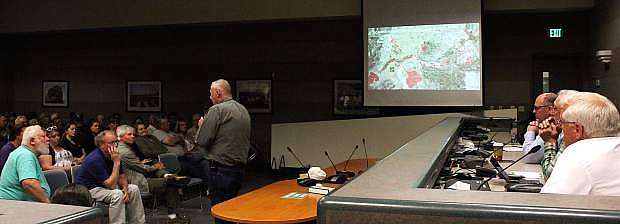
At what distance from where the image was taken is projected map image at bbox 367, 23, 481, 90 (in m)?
8.20

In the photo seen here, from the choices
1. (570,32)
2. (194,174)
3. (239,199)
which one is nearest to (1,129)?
(194,174)

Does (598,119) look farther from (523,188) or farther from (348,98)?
(348,98)

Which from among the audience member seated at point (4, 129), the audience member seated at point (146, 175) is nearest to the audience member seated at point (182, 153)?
the audience member seated at point (146, 175)

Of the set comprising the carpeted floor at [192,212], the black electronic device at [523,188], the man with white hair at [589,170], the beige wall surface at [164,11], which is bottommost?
the carpeted floor at [192,212]

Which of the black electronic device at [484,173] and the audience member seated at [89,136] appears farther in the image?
the audience member seated at [89,136]

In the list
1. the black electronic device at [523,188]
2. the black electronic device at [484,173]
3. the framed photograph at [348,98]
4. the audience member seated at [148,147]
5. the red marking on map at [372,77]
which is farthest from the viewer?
the framed photograph at [348,98]

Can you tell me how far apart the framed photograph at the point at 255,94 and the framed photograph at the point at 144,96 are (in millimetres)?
1869

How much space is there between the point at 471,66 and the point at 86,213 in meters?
7.64

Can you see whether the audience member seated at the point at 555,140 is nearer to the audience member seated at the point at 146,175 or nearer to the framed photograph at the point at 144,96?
the audience member seated at the point at 146,175

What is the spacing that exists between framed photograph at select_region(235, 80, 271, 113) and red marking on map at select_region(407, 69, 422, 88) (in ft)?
10.3

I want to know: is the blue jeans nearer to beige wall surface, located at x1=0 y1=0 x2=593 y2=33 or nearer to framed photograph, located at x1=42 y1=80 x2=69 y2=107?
beige wall surface, located at x1=0 y1=0 x2=593 y2=33

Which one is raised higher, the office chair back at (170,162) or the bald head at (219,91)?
the bald head at (219,91)

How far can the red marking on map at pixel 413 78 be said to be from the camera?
8.55 meters

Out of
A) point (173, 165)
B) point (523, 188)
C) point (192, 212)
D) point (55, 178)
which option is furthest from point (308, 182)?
point (173, 165)
